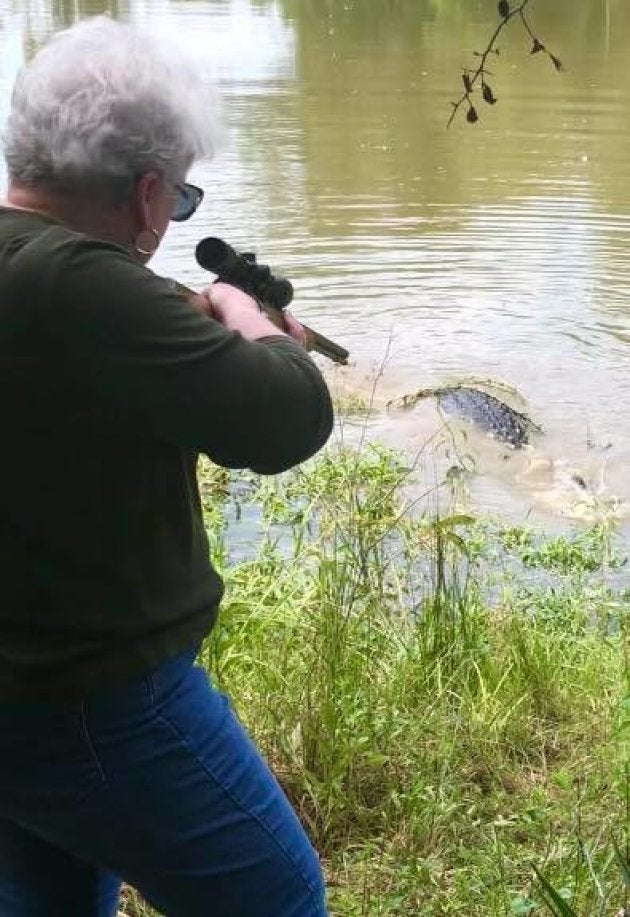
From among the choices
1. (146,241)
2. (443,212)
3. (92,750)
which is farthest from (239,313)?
(443,212)

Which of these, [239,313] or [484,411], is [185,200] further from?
[484,411]

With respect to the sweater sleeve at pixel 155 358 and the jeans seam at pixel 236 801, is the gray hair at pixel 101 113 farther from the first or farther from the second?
the jeans seam at pixel 236 801

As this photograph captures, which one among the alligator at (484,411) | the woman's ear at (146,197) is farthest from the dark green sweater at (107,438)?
the alligator at (484,411)

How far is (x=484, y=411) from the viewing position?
7.78 metres

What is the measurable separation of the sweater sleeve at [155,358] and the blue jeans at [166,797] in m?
0.37

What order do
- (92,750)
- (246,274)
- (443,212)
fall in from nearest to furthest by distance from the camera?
1. (92,750)
2. (246,274)
3. (443,212)

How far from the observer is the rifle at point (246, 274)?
1983 millimetres

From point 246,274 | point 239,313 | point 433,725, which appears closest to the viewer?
point 239,313

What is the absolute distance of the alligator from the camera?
7586 mm

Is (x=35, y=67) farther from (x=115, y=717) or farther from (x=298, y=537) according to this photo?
(x=298, y=537)

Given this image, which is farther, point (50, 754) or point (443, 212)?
point (443, 212)

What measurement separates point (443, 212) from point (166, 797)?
1160 centimetres

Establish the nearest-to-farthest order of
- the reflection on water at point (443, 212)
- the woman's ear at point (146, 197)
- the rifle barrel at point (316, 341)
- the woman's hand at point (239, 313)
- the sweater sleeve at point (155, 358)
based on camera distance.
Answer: the sweater sleeve at point (155, 358)
the woman's ear at point (146, 197)
the woman's hand at point (239, 313)
the rifle barrel at point (316, 341)
the reflection on water at point (443, 212)

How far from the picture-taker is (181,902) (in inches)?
70.6
